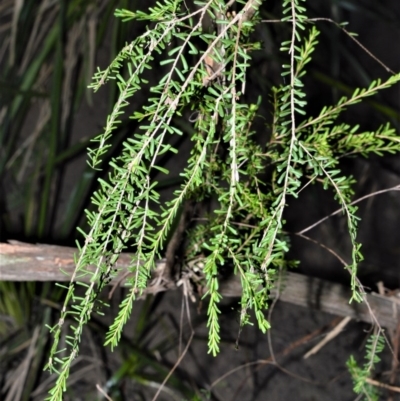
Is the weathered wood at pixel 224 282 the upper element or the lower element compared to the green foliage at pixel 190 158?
lower

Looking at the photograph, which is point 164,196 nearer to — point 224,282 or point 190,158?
point 224,282

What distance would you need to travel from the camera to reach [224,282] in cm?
51

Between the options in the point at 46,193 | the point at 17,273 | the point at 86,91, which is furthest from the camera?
the point at 86,91

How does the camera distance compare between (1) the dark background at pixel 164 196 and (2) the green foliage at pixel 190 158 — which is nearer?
(2) the green foliage at pixel 190 158

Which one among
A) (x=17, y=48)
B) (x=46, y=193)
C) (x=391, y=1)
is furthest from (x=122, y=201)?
(x=391, y=1)

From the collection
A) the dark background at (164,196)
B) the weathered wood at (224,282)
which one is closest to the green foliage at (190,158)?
the weathered wood at (224,282)

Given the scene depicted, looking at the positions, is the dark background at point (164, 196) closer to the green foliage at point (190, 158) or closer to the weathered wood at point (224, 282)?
the weathered wood at point (224, 282)

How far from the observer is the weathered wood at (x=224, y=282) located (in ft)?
1.50

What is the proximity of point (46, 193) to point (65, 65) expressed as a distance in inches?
9.7

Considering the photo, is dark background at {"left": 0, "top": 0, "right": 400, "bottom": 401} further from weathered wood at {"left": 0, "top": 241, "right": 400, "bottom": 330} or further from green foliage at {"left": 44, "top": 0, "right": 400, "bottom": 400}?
green foliage at {"left": 44, "top": 0, "right": 400, "bottom": 400}

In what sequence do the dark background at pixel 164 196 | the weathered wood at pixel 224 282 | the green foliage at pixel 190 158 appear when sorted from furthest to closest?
1. the dark background at pixel 164 196
2. the weathered wood at pixel 224 282
3. the green foliage at pixel 190 158

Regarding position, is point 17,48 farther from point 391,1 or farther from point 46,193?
point 391,1

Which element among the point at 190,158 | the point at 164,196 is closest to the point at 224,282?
the point at 190,158

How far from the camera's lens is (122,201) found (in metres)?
0.28
